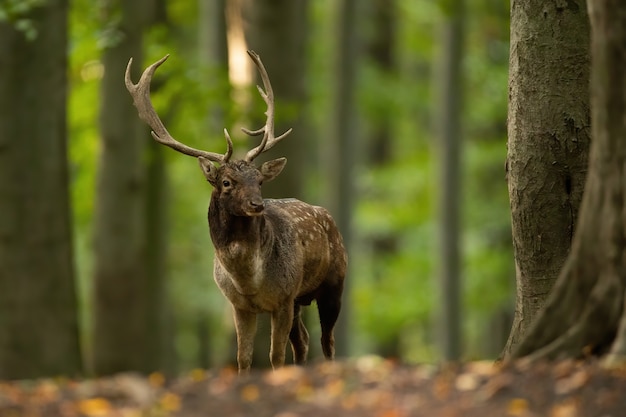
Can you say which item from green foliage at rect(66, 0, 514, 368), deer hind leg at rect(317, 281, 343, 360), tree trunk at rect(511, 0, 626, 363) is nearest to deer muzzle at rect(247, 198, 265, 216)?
deer hind leg at rect(317, 281, 343, 360)

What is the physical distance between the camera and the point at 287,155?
60.3 feet

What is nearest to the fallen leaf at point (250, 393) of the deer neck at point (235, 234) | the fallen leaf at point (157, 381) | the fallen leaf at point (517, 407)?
the fallen leaf at point (157, 381)

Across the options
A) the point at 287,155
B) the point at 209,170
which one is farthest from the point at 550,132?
the point at 287,155

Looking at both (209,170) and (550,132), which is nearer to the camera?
(550,132)

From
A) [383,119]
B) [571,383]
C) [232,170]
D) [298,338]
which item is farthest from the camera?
[383,119]

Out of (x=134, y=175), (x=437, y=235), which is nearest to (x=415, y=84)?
(x=437, y=235)

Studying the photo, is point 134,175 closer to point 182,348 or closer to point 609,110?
point 609,110

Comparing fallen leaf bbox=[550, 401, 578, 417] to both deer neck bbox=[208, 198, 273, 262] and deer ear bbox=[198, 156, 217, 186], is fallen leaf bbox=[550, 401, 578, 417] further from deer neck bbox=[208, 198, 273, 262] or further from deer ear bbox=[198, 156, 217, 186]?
deer ear bbox=[198, 156, 217, 186]

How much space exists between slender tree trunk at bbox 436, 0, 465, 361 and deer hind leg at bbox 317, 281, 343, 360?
13.9 meters

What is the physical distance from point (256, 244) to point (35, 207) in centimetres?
481

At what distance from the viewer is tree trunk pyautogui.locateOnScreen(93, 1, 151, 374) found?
1570 centimetres

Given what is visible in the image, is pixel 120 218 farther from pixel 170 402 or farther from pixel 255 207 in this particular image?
pixel 170 402

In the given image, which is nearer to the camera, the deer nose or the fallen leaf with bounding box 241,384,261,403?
the fallen leaf with bounding box 241,384,261,403

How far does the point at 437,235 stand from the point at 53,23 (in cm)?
1238
